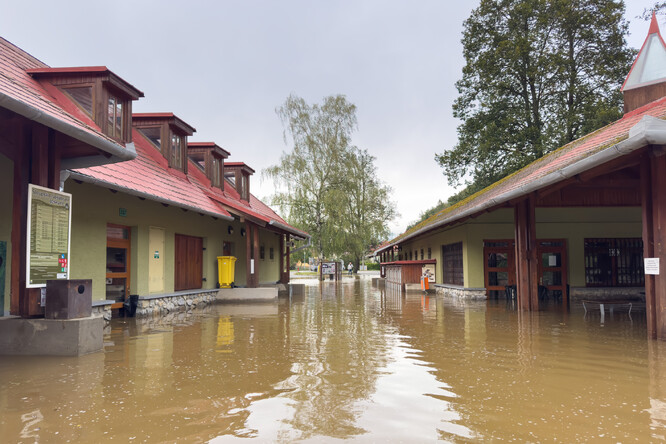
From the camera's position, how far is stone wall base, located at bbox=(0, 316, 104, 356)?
6.14 meters

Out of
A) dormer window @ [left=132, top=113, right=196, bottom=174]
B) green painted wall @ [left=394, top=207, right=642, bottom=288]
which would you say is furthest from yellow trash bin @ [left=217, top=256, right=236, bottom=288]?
green painted wall @ [left=394, top=207, right=642, bottom=288]

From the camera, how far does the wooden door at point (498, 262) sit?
50.7ft

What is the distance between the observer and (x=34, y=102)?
583 centimetres

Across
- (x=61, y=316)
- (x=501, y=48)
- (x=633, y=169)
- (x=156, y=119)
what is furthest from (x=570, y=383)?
(x=501, y=48)

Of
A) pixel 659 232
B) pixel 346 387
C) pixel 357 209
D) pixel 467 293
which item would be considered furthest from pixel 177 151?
pixel 357 209

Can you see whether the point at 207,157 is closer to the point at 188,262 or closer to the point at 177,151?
the point at 177,151

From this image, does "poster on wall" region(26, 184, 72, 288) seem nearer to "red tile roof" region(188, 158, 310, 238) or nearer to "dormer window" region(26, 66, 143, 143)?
"dormer window" region(26, 66, 143, 143)

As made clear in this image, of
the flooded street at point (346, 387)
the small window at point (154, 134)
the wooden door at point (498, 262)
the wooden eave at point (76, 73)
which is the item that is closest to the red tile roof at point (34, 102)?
the wooden eave at point (76, 73)

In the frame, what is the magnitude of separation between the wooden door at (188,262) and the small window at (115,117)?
3693 mm

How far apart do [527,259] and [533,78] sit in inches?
622

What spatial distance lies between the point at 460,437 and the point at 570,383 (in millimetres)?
2082

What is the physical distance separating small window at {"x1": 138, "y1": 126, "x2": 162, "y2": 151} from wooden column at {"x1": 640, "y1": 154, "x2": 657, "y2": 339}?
12.7 meters

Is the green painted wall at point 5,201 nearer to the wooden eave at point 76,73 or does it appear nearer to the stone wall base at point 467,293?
the wooden eave at point 76,73

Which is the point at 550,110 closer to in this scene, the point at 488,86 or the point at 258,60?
the point at 488,86
